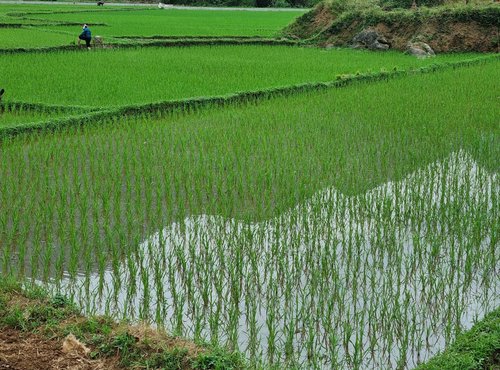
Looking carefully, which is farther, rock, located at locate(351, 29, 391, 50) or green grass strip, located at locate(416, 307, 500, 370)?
rock, located at locate(351, 29, 391, 50)

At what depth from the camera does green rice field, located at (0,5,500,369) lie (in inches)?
148

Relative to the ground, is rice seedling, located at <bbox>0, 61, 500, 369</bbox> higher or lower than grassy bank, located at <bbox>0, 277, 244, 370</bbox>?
higher

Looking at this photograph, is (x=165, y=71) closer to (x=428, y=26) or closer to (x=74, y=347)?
(x=428, y=26)

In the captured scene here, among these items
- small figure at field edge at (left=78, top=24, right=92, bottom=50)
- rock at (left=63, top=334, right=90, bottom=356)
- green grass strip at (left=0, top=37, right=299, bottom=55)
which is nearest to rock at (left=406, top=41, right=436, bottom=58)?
green grass strip at (left=0, top=37, right=299, bottom=55)

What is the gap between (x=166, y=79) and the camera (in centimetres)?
1155

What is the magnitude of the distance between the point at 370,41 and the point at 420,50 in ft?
6.30

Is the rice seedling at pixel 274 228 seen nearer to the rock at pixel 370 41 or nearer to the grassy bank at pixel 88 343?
the grassy bank at pixel 88 343

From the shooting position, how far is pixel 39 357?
329 cm

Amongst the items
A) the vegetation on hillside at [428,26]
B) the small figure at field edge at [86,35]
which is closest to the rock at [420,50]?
the vegetation on hillside at [428,26]

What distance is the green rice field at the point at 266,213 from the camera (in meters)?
3.76

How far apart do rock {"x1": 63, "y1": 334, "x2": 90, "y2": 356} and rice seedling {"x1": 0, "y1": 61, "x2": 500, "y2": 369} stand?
440mm

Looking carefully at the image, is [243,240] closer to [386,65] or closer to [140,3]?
[386,65]

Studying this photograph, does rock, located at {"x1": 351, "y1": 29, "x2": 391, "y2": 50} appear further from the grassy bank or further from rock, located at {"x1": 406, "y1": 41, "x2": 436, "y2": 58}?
the grassy bank

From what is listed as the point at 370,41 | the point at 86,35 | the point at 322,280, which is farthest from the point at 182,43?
the point at 322,280
